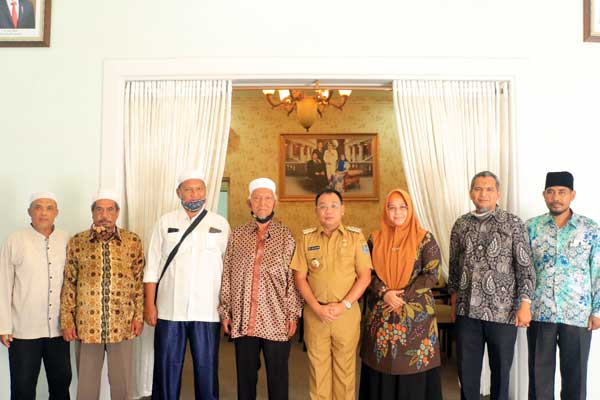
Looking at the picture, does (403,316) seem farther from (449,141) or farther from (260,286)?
(449,141)

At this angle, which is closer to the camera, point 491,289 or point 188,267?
point 491,289

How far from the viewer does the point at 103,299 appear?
9.46ft

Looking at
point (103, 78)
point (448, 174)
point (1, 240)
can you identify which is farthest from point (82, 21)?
point (448, 174)

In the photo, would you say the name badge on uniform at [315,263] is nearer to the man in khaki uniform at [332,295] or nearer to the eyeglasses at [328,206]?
the man in khaki uniform at [332,295]

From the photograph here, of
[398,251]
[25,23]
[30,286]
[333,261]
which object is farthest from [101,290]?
[25,23]

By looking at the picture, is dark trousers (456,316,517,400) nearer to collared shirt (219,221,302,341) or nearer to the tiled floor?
the tiled floor

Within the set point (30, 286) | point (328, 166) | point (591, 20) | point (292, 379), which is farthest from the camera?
point (328, 166)

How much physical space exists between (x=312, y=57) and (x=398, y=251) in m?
1.57

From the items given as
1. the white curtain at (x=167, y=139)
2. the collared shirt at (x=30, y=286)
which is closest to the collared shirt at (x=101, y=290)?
the collared shirt at (x=30, y=286)

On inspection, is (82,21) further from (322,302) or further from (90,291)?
(322,302)

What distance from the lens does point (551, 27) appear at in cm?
350

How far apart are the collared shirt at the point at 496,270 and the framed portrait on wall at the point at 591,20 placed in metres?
1.61

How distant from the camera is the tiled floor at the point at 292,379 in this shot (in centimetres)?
379

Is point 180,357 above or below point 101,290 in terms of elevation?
below
